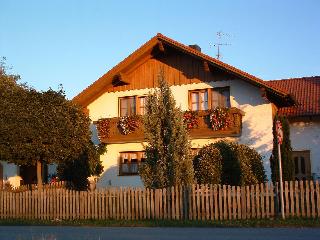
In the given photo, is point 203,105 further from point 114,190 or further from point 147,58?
point 114,190

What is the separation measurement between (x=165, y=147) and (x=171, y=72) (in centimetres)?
869

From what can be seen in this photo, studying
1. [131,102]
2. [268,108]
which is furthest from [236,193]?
[131,102]

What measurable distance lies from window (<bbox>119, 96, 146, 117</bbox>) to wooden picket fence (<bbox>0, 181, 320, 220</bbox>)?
874 centimetres

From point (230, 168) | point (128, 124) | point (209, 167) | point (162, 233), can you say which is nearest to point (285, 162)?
point (230, 168)

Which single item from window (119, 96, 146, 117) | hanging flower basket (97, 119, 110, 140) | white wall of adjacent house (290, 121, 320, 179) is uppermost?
window (119, 96, 146, 117)

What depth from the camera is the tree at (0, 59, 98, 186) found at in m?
21.1

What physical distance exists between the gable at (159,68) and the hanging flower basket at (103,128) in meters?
1.94

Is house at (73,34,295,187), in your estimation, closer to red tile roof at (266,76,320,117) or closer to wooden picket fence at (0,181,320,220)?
red tile roof at (266,76,320,117)

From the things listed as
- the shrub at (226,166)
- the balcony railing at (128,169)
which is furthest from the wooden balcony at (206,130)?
the shrub at (226,166)

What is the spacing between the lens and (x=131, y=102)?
27.5 m

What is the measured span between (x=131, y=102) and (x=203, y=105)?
13.4 ft

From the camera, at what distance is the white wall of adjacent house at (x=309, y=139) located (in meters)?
24.5

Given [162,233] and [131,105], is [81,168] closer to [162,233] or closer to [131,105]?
[131,105]

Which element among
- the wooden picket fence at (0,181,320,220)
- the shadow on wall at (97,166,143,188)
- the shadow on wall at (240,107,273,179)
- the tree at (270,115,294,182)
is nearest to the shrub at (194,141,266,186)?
the tree at (270,115,294,182)
